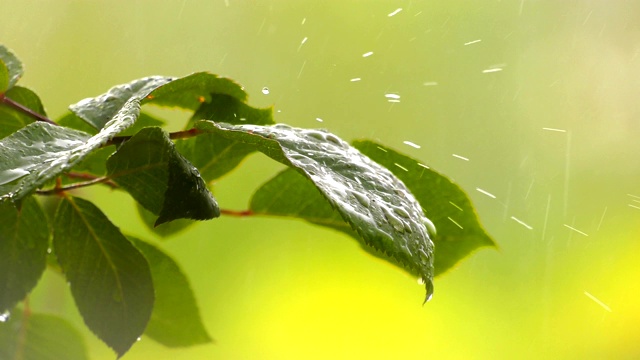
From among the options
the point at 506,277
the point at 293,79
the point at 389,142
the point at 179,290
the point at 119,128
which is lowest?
the point at 506,277

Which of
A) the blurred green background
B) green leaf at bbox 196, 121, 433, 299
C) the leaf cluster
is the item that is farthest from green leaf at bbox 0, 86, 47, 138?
the blurred green background

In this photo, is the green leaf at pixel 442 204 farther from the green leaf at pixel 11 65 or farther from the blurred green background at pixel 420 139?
the blurred green background at pixel 420 139

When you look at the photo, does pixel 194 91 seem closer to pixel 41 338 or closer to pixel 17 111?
pixel 17 111

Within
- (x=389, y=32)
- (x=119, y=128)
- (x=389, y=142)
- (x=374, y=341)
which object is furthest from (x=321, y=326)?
(x=119, y=128)

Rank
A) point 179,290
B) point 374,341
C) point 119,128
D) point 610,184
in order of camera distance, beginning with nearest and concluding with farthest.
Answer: point 119,128 → point 179,290 → point 374,341 → point 610,184

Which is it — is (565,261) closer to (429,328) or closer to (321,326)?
(429,328)

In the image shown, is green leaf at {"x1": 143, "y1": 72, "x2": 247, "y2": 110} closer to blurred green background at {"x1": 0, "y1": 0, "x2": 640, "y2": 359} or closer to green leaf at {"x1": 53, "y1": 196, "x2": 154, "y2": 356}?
green leaf at {"x1": 53, "y1": 196, "x2": 154, "y2": 356}
